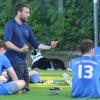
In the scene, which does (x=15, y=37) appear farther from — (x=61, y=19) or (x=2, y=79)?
(x=61, y=19)

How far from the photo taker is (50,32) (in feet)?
63.2

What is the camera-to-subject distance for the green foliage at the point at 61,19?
19109 millimetres

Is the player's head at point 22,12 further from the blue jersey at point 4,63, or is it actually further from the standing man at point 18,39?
the blue jersey at point 4,63

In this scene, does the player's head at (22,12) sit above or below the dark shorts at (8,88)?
above

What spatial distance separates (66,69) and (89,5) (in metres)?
2.93

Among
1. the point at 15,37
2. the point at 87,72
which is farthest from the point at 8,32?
the point at 87,72

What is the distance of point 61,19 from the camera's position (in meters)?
19.2

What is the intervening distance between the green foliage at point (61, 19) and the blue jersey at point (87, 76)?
9148 mm

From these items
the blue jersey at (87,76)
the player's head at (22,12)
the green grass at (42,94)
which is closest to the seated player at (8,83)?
the green grass at (42,94)

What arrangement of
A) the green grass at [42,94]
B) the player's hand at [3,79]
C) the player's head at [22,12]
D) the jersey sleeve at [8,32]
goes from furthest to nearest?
1. the player's head at [22,12]
2. the jersey sleeve at [8,32]
3. the player's hand at [3,79]
4. the green grass at [42,94]

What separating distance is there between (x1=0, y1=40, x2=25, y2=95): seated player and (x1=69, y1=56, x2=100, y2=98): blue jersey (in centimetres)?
115

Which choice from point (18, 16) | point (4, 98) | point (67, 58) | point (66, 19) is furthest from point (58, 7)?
point (4, 98)

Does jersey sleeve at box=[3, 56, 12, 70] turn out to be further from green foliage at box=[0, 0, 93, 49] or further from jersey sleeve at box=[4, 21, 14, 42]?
green foliage at box=[0, 0, 93, 49]

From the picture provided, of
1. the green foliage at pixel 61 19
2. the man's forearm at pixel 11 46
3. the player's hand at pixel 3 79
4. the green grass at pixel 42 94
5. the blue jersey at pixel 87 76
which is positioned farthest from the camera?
the green foliage at pixel 61 19
